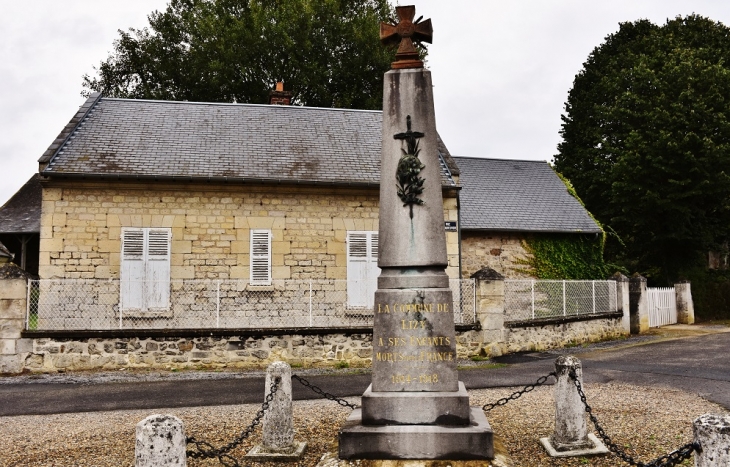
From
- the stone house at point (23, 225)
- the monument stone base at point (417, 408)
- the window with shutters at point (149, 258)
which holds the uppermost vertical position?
the stone house at point (23, 225)

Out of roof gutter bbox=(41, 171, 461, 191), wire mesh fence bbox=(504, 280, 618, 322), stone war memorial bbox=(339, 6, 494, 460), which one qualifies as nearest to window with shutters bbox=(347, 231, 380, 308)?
roof gutter bbox=(41, 171, 461, 191)

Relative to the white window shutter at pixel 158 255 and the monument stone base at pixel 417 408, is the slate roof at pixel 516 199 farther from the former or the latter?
the monument stone base at pixel 417 408

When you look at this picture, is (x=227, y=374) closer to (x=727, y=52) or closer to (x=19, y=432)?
(x=19, y=432)

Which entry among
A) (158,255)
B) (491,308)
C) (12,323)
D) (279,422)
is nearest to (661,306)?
(491,308)

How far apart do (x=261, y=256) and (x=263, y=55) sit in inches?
561

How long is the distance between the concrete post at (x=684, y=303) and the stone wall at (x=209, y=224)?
10464 millimetres

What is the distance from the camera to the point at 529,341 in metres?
13.2

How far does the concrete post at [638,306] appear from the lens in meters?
17.4

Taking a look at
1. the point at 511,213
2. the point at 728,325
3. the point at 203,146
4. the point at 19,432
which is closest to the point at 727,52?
the point at 728,325

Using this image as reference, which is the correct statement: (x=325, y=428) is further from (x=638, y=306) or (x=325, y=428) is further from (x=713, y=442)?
(x=638, y=306)

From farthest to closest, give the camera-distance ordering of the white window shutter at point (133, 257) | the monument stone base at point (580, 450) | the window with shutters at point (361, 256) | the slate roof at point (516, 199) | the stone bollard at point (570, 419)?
the slate roof at point (516, 199) < the window with shutters at point (361, 256) < the white window shutter at point (133, 257) < the stone bollard at point (570, 419) < the monument stone base at point (580, 450)

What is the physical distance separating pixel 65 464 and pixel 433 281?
11.9 ft

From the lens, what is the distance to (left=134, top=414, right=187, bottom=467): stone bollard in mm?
3559

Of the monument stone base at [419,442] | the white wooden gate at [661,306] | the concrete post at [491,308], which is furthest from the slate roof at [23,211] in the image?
the white wooden gate at [661,306]
